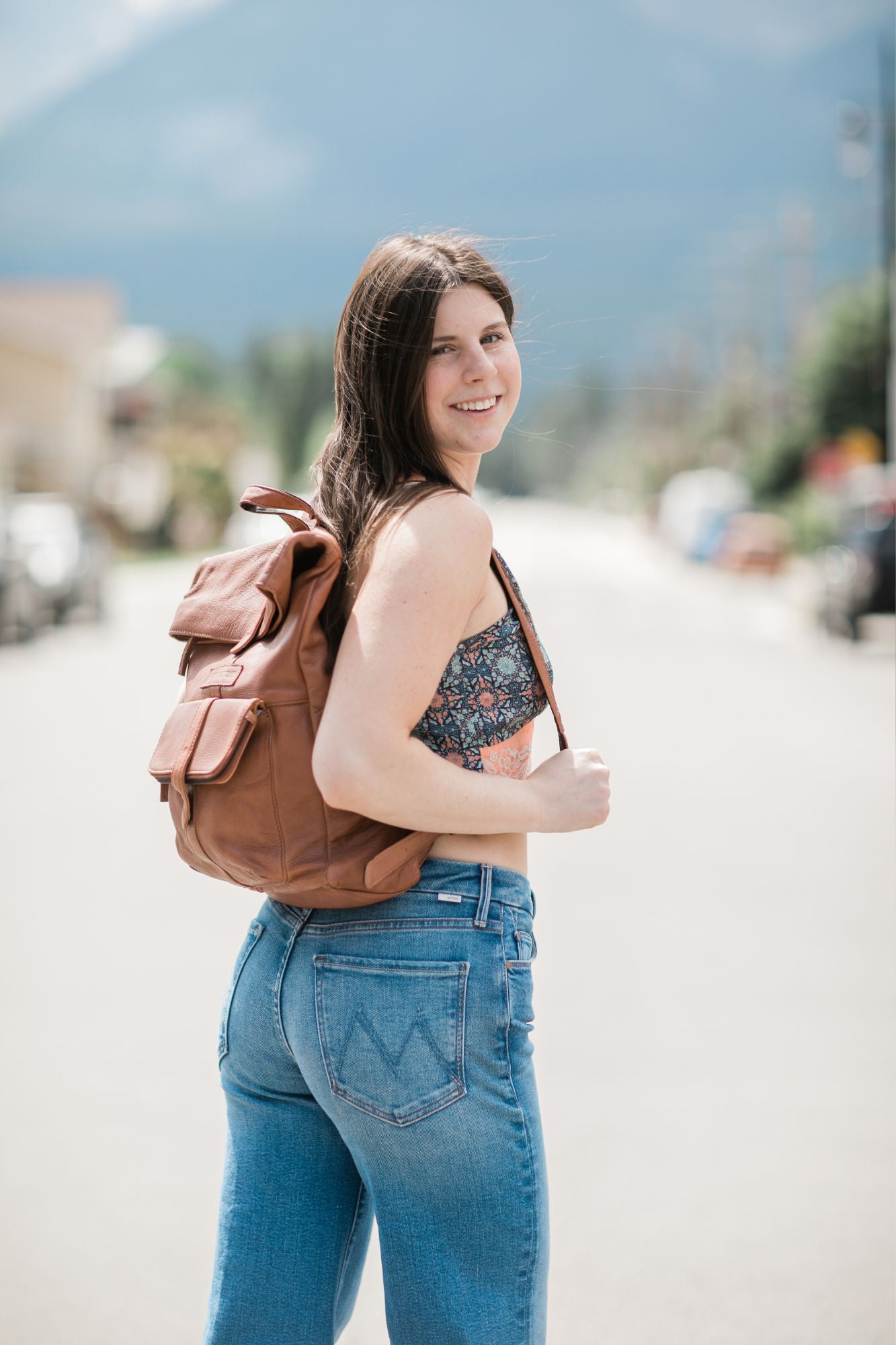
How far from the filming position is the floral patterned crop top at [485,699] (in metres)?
1.85

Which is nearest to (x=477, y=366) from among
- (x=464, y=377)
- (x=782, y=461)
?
(x=464, y=377)

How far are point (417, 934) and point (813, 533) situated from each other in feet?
107

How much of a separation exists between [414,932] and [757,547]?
3203 centimetres

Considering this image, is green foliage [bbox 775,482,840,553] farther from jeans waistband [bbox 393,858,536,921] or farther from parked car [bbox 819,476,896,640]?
jeans waistband [bbox 393,858,536,921]

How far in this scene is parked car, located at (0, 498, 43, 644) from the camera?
17.7 metres

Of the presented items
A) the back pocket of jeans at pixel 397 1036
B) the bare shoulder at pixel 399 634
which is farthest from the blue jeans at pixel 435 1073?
the bare shoulder at pixel 399 634

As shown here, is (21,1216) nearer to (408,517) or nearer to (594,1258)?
(594,1258)

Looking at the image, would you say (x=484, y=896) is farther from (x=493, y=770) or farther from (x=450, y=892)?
(x=493, y=770)

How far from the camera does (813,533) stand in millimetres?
33125

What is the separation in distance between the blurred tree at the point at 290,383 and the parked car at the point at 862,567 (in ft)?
283

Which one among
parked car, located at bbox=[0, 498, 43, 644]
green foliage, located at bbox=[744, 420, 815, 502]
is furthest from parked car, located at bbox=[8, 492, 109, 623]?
green foliage, located at bbox=[744, 420, 815, 502]

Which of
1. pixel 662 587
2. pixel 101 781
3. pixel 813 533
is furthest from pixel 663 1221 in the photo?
pixel 813 533

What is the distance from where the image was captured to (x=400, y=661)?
1.71 metres

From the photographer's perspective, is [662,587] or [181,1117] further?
[662,587]
